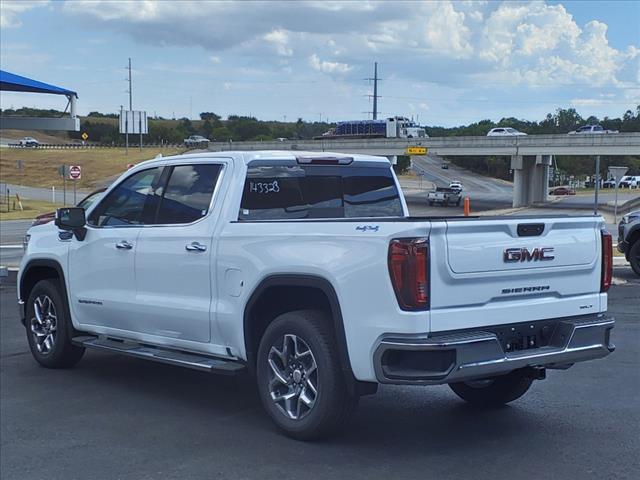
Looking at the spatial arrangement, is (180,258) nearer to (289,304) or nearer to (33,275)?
(289,304)

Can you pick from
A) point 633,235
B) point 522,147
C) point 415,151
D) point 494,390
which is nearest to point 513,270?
point 494,390

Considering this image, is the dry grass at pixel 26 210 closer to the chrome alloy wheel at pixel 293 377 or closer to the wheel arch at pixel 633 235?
the wheel arch at pixel 633 235

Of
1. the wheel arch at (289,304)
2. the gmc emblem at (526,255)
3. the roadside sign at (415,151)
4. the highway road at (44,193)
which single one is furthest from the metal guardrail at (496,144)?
the gmc emblem at (526,255)

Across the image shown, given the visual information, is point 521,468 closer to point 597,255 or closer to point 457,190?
point 597,255

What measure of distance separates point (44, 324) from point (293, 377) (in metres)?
3.56

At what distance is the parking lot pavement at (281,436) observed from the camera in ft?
16.3

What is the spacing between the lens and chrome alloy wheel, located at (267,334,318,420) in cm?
535

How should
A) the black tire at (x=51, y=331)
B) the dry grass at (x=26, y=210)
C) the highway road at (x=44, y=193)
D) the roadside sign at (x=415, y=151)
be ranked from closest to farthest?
the black tire at (x=51, y=331)
the dry grass at (x=26, y=210)
the highway road at (x=44, y=193)
the roadside sign at (x=415, y=151)

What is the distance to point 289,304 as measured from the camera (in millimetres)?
5750

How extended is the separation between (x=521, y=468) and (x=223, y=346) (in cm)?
229

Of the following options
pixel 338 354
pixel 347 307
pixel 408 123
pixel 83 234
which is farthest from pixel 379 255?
pixel 408 123

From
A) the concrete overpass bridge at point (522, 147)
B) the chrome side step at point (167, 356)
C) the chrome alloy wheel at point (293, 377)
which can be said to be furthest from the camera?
the concrete overpass bridge at point (522, 147)

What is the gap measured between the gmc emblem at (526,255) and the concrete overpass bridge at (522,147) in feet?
179

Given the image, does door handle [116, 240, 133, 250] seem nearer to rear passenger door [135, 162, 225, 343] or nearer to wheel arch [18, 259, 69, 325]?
rear passenger door [135, 162, 225, 343]
